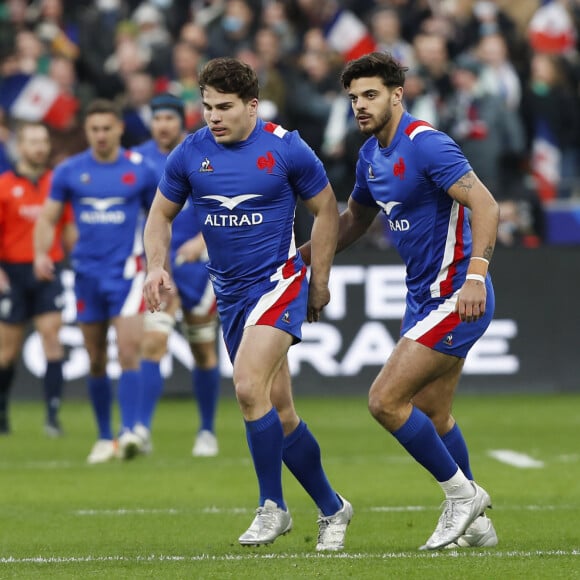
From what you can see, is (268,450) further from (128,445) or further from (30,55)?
(30,55)

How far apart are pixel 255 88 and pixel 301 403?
853 cm

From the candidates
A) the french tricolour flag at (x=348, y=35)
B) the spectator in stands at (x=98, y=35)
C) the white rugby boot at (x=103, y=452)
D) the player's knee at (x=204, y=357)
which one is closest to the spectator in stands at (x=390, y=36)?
the french tricolour flag at (x=348, y=35)

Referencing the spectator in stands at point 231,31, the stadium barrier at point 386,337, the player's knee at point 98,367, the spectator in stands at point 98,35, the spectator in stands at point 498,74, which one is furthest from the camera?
the spectator in stands at point 231,31

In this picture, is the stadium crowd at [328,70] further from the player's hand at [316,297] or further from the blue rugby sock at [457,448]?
the player's hand at [316,297]

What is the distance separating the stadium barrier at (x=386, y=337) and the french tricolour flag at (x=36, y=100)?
151 inches

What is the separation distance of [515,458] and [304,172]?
485 centimetres

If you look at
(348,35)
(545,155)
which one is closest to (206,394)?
(545,155)

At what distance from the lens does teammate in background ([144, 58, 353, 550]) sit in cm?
748

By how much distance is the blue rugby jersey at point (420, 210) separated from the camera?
751 centimetres

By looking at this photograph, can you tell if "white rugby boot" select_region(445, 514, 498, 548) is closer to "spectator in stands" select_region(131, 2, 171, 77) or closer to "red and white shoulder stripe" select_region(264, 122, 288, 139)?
"red and white shoulder stripe" select_region(264, 122, 288, 139)

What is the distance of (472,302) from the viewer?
7074mm

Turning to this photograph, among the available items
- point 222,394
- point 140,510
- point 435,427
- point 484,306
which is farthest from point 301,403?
point 484,306

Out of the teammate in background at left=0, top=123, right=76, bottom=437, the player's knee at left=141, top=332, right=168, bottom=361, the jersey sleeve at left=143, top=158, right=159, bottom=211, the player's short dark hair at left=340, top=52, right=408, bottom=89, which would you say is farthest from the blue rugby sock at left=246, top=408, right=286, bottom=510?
the teammate in background at left=0, top=123, right=76, bottom=437

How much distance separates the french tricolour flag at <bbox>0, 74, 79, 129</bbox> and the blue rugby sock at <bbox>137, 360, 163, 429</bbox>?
7494 millimetres
